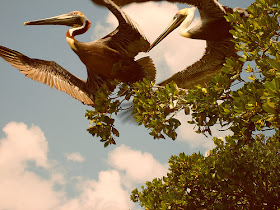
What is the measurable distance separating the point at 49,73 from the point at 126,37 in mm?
1467

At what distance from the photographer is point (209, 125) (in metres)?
4.30

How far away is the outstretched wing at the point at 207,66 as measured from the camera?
5586 mm

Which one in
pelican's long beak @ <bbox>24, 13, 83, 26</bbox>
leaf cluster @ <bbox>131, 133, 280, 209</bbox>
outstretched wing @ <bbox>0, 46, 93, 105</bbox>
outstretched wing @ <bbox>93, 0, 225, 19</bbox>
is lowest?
leaf cluster @ <bbox>131, 133, 280, 209</bbox>

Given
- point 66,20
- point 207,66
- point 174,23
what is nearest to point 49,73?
point 66,20

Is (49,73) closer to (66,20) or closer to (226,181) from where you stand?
(66,20)

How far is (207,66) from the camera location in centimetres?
602

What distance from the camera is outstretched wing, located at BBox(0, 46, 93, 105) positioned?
5391 millimetres

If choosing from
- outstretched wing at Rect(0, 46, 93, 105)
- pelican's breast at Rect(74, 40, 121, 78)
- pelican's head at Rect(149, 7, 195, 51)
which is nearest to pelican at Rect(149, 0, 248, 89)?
pelican's head at Rect(149, 7, 195, 51)

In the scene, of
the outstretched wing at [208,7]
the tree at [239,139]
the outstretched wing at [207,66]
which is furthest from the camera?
the outstretched wing at [207,66]

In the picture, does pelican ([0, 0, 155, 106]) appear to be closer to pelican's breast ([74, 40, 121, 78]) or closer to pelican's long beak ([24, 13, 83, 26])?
pelican's breast ([74, 40, 121, 78])

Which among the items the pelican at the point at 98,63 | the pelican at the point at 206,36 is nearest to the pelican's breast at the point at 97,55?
the pelican at the point at 98,63

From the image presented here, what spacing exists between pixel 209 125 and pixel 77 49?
98.6 inches

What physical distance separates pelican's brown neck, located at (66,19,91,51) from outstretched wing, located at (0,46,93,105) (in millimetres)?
501

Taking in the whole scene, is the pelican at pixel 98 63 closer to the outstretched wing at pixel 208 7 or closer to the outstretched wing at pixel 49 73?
the outstretched wing at pixel 49 73
